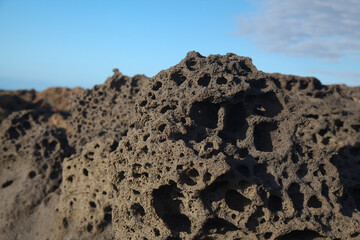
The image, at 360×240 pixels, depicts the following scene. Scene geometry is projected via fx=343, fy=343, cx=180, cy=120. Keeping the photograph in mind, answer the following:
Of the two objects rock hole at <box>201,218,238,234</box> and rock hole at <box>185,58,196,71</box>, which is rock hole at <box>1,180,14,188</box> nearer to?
rock hole at <box>185,58,196,71</box>

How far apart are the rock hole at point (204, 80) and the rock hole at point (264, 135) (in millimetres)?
791

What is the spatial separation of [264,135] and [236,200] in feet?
3.19

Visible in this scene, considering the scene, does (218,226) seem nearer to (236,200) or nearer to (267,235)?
(236,200)

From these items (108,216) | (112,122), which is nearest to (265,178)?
(108,216)

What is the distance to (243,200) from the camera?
11.7 feet

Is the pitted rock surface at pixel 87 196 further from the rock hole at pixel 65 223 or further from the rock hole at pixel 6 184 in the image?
the rock hole at pixel 6 184

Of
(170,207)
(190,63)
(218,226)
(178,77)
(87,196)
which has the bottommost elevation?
(87,196)

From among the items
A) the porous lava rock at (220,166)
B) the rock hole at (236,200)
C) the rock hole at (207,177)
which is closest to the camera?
the rock hole at (207,177)

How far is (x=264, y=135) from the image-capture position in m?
4.17

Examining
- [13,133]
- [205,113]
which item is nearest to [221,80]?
[205,113]

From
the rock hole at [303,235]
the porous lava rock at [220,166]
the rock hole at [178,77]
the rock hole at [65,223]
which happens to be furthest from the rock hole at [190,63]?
the rock hole at [65,223]

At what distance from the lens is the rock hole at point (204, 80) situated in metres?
4.06

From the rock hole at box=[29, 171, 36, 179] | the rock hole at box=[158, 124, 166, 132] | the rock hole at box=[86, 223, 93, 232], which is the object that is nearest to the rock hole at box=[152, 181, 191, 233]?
the rock hole at box=[158, 124, 166, 132]

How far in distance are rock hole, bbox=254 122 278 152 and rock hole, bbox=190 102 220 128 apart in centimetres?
52
